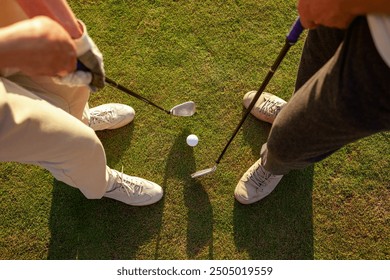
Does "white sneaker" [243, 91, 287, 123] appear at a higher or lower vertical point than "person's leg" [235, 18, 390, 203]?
lower

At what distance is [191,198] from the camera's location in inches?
113

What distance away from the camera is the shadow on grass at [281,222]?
2795mm

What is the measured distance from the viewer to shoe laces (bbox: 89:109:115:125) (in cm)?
284

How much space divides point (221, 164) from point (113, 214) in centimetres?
88

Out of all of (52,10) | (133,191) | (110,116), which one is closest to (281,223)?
(133,191)

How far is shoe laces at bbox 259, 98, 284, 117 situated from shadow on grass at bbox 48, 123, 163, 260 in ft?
3.40

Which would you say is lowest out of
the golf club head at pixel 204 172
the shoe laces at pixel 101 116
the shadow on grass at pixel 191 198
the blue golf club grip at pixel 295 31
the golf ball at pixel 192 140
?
the shadow on grass at pixel 191 198

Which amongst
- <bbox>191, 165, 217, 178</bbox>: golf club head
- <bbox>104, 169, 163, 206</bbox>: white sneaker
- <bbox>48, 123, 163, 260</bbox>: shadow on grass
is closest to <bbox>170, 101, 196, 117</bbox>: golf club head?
<bbox>191, 165, 217, 178</bbox>: golf club head

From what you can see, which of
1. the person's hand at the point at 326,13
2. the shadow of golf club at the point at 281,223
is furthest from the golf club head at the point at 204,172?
the person's hand at the point at 326,13

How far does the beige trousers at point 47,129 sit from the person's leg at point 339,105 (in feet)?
3.10

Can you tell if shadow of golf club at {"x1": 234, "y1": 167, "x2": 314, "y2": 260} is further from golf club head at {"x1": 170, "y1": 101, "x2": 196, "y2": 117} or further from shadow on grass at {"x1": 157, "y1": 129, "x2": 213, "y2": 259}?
golf club head at {"x1": 170, "y1": 101, "x2": 196, "y2": 117}

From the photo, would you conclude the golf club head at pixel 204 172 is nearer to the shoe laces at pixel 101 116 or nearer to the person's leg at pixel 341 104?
the shoe laces at pixel 101 116

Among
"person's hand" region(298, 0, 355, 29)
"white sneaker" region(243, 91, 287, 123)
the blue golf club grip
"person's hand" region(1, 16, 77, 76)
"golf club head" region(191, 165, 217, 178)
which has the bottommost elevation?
"golf club head" region(191, 165, 217, 178)

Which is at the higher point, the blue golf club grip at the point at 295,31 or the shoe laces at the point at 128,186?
the blue golf club grip at the point at 295,31
